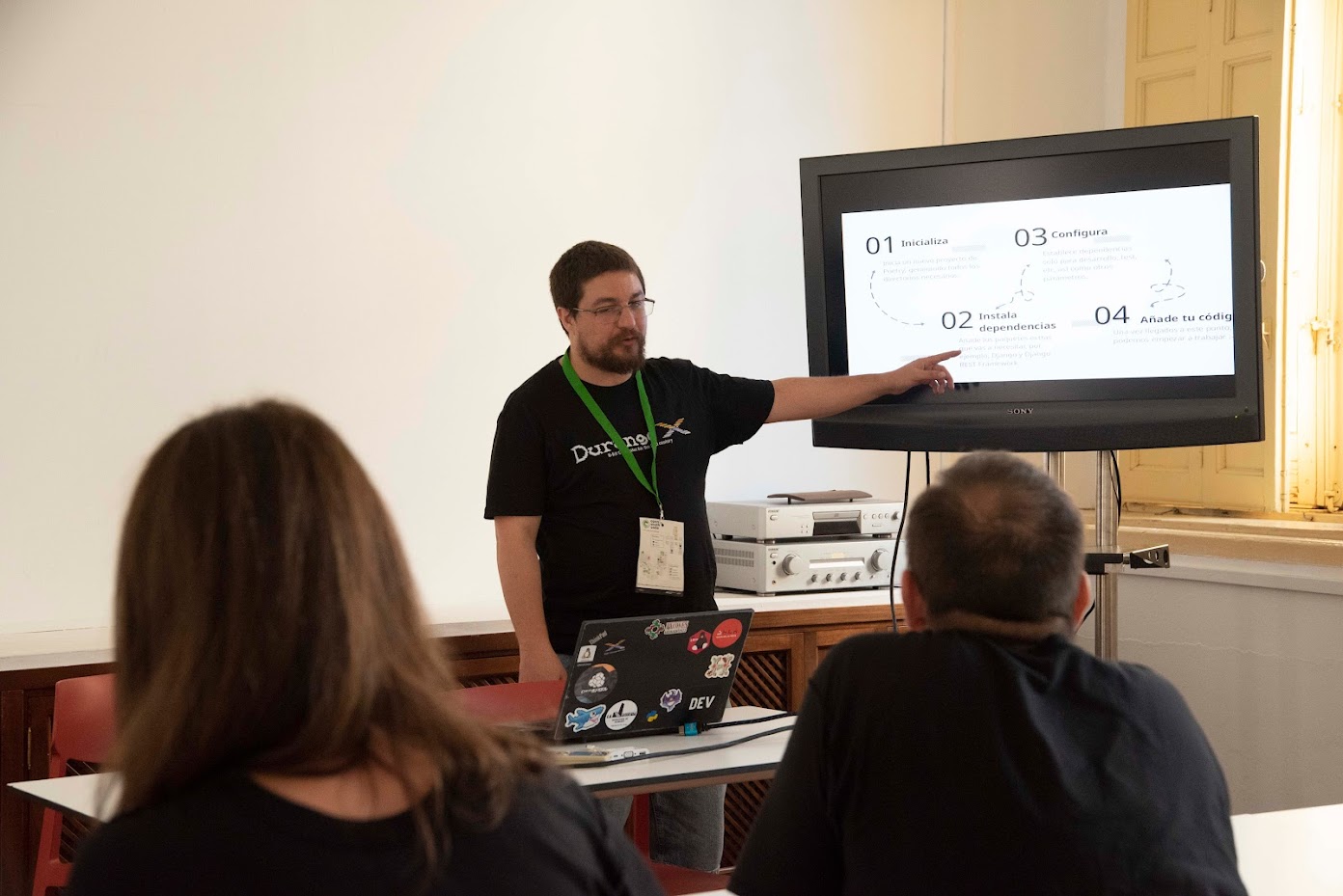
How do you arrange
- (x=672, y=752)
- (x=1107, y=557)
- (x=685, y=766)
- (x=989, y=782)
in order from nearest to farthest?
(x=989, y=782) → (x=685, y=766) → (x=672, y=752) → (x=1107, y=557)

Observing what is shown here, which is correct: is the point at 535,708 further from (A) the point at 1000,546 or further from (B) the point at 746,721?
(A) the point at 1000,546

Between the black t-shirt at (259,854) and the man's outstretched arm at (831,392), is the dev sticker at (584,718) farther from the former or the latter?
the black t-shirt at (259,854)

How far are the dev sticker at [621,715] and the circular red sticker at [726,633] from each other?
174mm

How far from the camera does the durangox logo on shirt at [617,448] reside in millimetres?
3045

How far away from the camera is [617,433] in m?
3.08

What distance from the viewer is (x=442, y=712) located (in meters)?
1.02

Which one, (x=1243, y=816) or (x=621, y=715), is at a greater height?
(x=621, y=715)

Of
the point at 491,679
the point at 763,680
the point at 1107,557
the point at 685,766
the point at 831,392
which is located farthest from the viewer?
the point at 763,680

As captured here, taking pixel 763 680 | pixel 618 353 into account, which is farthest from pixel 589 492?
pixel 763 680

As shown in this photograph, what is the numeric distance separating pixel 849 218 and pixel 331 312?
143 cm

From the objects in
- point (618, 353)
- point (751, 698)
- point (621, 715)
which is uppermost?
point (618, 353)

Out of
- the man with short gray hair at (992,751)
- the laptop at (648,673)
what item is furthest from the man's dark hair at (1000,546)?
the laptop at (648,673)

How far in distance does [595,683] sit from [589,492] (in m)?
0.86

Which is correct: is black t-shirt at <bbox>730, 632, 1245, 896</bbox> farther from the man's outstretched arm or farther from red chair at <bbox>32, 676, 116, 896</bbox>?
the man's outstretched arm
